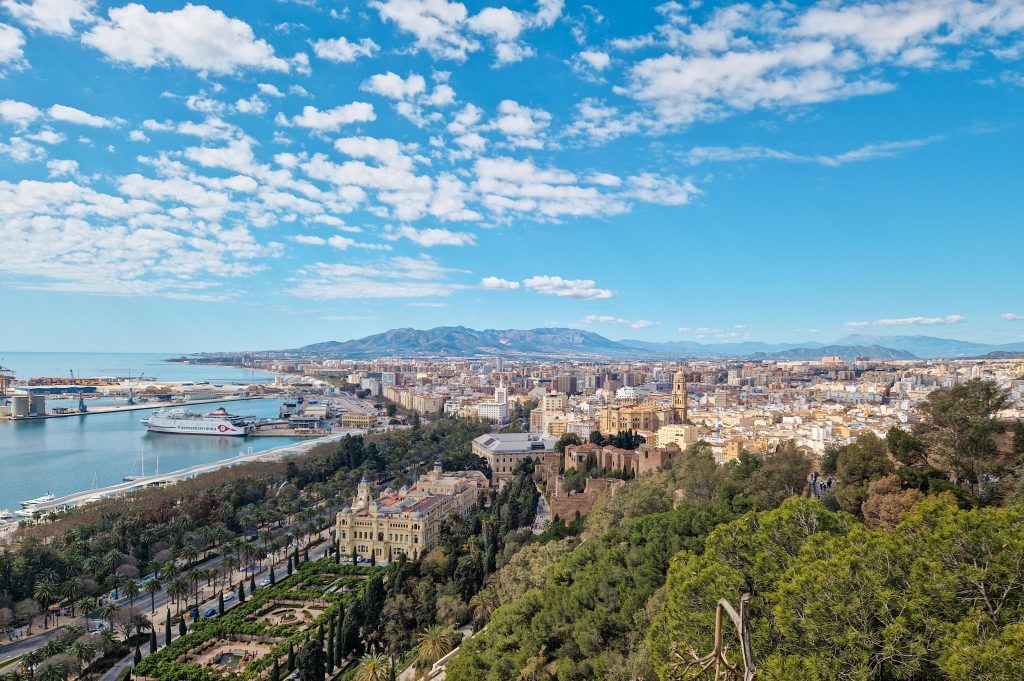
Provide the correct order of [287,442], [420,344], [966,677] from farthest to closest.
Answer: [420,344]
[287,442]
[966,677]

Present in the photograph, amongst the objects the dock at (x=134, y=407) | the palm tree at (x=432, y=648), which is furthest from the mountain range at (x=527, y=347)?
the palm tree at (x=432, y=648)

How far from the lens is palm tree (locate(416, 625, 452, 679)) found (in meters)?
9.17

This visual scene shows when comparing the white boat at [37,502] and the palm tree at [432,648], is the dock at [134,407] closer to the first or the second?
the white boat at [37,502]

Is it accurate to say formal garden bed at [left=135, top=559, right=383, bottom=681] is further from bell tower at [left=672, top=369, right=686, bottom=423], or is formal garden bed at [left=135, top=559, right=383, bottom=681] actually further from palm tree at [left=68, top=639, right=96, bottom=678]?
bell tower at [left=672, top=369, right=686, bottom=423]

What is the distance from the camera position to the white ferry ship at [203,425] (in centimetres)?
3825

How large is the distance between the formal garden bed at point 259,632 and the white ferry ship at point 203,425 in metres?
26.7

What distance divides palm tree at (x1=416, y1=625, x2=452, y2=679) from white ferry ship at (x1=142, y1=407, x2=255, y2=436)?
105 feet

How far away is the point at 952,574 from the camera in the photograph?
160 inches

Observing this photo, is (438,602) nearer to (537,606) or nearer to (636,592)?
(537,606)

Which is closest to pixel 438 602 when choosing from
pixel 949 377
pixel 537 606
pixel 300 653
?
pixel 300 653

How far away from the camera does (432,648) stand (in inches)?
364

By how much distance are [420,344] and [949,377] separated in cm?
12995

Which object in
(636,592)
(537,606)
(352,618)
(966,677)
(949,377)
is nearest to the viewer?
(966,677)

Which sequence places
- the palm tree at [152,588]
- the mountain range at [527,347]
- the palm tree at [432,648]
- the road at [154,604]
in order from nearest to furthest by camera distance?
the palm tree at [432,648], the road at [154,604], the palm tree at [152,588], the mountain range at [527,347]
